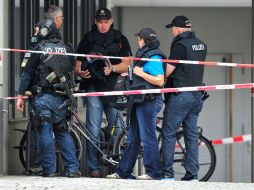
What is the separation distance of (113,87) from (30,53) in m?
1.37

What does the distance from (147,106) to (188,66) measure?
0.61 meters

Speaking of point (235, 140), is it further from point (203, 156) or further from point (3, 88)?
point (3, 88)

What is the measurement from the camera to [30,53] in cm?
980

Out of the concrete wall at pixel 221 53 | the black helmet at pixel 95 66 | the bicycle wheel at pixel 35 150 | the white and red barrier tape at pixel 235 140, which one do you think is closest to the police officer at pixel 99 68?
the black helmet at pixel 95 66

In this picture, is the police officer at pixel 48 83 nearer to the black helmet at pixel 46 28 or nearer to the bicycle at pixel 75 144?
the black helmet at pixel 46 28

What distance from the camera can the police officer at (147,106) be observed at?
9.79 meters

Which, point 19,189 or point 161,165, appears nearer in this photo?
point 19,189

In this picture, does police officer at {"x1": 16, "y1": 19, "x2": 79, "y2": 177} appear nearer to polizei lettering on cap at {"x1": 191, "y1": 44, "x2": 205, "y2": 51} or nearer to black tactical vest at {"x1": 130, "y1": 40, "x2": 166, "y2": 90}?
black tactical vest at {"x1": 130, "y1": 40, "x2": 166, "y2": 90}

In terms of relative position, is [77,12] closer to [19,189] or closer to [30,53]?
[30,53]

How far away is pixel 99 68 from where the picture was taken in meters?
10.7

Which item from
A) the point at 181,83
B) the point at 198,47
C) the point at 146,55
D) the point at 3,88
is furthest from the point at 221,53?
the point at 146,55

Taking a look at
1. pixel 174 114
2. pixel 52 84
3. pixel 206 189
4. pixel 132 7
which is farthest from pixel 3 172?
pixel 132 7

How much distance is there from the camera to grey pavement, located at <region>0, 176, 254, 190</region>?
28.9 feet

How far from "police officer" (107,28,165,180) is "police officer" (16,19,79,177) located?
730 millimetres
